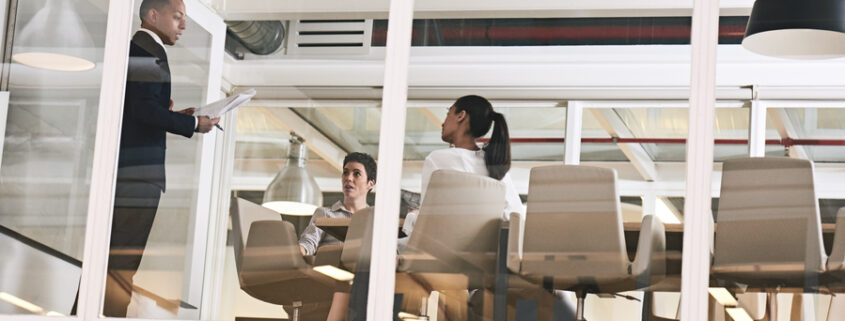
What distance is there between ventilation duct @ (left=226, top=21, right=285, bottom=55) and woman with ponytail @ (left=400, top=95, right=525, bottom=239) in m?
1.12

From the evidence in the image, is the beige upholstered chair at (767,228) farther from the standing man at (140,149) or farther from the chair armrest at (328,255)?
the standing man at (140,149)

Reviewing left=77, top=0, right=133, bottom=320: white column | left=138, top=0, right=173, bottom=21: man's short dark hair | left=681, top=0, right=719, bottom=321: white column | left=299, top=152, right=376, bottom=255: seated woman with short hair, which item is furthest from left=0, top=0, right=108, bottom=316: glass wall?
left=681, top=0, right=719, bottom=321: white column

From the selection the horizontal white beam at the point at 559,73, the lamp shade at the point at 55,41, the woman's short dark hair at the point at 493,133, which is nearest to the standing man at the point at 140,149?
the lamp shade at the point at 55,41

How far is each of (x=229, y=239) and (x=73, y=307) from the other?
0.71m

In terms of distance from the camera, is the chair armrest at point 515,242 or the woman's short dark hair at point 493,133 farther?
the woman's short dark hair at point 493,133

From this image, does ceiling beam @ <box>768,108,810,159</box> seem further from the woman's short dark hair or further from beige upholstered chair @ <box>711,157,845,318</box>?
the woman's short dark hair

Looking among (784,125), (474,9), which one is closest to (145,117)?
(474,9)

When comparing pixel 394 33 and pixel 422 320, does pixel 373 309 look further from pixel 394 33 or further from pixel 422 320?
pixel 394 33

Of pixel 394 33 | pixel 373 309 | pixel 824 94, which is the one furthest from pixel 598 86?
pixel 373 309

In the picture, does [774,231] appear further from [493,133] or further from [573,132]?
[573,132]

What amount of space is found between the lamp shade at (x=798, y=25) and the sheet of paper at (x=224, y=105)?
2489 mm

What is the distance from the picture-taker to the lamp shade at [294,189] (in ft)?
14.6

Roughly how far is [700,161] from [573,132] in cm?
241

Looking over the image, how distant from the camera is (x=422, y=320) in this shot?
396 cm
